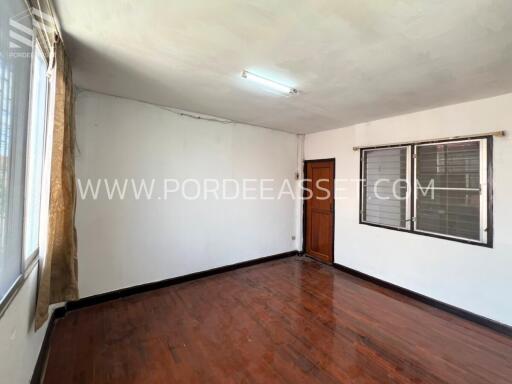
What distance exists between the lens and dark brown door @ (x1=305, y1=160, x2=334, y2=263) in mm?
4543

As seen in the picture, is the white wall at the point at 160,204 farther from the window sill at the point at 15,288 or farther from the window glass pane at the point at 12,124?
the window glass pane at the point at 12,124

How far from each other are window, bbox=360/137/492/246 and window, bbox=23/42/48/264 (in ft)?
13.6

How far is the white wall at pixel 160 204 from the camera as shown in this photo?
2891 mm

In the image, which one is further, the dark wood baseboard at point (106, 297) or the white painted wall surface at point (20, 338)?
the dark wood baseboard at point (106, 297)

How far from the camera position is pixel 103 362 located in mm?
2014

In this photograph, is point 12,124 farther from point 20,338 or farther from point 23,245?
point 20,338

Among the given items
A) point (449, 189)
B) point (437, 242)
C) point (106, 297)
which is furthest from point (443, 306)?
point (106, 297)

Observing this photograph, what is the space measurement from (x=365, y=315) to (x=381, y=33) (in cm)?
289

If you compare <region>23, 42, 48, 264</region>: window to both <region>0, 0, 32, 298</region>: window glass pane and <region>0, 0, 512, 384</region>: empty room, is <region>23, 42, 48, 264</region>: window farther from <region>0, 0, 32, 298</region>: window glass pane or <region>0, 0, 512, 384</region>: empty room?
<region>0, 0, 32, 298</region>: window glass pane

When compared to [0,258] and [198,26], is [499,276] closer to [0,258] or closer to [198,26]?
[198,26]

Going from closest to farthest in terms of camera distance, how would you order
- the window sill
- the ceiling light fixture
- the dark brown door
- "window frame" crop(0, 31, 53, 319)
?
the window sill < "window frame" crop(0, 31, 53, 319) < the ceiling light fixture < the dark brown door

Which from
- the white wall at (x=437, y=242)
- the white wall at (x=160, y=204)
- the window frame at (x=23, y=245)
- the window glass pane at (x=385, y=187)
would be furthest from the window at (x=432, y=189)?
the window frame at (x=23, y=245)

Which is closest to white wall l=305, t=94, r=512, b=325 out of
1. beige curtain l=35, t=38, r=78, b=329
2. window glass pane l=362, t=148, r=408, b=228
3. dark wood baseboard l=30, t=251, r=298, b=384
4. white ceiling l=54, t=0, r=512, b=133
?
window glass pane l=362, t=148, r=408, b=228

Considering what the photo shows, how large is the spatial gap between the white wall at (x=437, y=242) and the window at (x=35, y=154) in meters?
4.12
